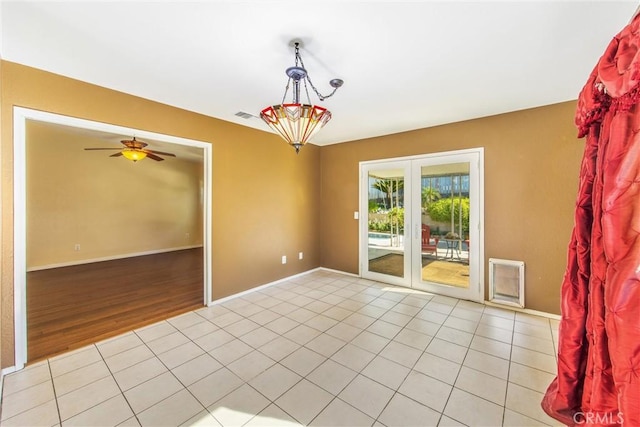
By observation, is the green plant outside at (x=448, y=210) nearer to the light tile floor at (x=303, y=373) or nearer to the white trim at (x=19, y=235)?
the light tile floor at (x=303, y=373)

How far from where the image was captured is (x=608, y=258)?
1039 mm

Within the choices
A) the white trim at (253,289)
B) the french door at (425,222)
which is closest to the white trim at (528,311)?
the french door at (425,222)

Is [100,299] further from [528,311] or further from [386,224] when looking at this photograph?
[528,311]

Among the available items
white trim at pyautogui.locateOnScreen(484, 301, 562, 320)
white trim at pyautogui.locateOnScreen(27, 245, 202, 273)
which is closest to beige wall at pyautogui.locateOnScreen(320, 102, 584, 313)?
white trim at pyautogui.locateOnScreen(484, 301, 562, 320)

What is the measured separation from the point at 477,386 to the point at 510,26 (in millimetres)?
2592

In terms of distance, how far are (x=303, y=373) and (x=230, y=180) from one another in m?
2.65

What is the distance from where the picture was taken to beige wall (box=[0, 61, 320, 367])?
212 cm

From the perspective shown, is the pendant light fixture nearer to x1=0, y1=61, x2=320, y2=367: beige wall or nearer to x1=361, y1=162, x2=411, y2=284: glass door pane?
x1=0, y1=61, x2=320, y2=367: beige wall

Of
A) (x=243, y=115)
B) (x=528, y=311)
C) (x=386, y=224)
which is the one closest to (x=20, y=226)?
(x=243, y=115)

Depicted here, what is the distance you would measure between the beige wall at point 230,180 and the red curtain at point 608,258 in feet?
11.6

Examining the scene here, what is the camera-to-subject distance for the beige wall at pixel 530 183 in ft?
9.82

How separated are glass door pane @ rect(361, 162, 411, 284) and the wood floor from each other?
289 cm

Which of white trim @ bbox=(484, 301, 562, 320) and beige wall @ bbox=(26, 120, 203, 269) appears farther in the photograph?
beige wall @ bbox=(26, 120, 203, 269)

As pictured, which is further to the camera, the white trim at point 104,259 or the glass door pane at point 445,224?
the white trim at point 104,259
